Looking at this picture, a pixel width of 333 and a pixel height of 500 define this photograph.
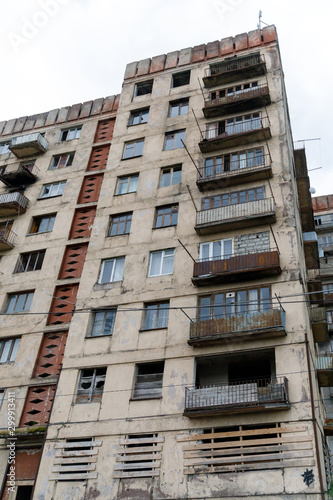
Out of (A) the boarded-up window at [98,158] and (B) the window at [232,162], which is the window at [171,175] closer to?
(B) the window at [232,162]

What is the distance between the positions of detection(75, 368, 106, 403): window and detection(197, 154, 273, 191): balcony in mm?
11816

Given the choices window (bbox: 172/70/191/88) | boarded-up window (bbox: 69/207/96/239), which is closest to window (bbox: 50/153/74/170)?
boarded-up window (bbox: 69/207/96/239)

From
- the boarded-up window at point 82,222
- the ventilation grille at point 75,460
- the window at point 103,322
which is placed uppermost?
the boarded-up window at point 82,222

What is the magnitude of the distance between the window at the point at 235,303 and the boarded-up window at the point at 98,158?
14323 millimetres

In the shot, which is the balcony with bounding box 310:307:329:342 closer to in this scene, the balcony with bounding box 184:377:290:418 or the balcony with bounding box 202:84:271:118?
the balcony with bounding box 184:377:290:418

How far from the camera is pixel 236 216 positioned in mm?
25016

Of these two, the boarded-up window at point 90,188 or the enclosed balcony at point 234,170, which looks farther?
the boarded-up window at point 90,188

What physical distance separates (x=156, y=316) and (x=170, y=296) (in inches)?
47.8

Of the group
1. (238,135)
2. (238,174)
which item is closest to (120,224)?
(238,174)

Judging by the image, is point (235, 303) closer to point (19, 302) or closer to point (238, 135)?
point (238, 135)

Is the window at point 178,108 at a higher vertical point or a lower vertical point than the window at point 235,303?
higher

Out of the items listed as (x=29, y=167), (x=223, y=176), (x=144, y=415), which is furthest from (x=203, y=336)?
(x=29, y=167)

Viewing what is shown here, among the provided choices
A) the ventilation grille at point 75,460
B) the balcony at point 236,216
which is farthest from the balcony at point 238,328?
the ventilation grille at point 75,460

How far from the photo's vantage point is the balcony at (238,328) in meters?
20.5
